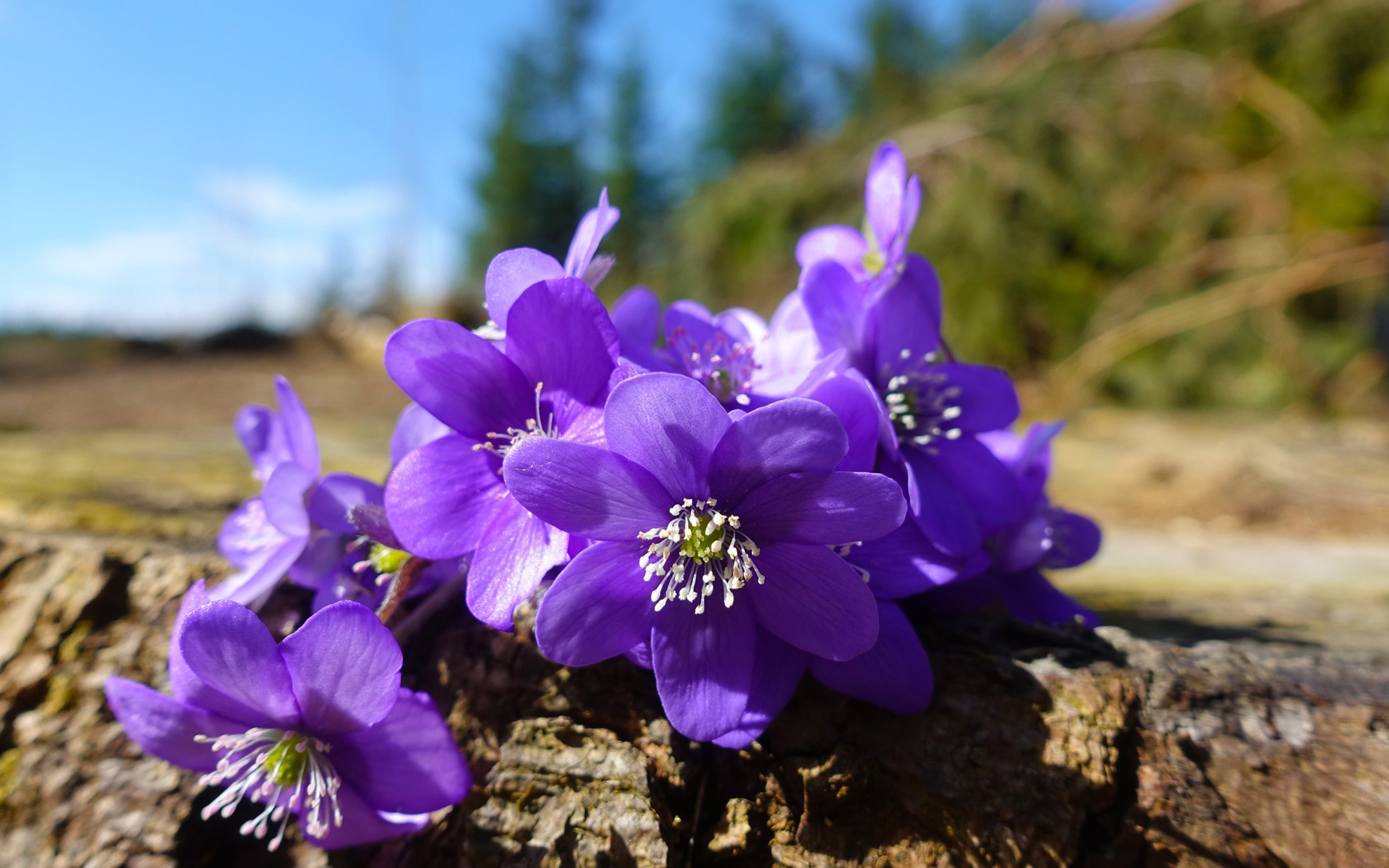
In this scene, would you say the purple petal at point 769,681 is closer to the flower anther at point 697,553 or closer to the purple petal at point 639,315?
the flower anther at point 697,553

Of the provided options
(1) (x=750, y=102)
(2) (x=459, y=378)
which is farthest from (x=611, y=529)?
(1) (x=750, y=102)

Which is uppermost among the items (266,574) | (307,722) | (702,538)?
(702,538)

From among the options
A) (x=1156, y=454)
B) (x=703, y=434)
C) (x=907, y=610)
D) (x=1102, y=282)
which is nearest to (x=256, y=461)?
(x=703, y=434)

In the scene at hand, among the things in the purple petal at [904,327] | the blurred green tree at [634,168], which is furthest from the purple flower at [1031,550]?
the blurred green tree at [634,168]

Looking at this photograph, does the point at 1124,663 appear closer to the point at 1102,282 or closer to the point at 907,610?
the point at 907,610

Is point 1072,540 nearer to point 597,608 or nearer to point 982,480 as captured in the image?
point 982,480

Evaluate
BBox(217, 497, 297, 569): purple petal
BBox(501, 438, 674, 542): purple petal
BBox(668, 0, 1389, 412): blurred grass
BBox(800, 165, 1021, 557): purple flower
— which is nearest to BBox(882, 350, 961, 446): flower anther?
BBox(800, 165, 1021, 557): purple flower
